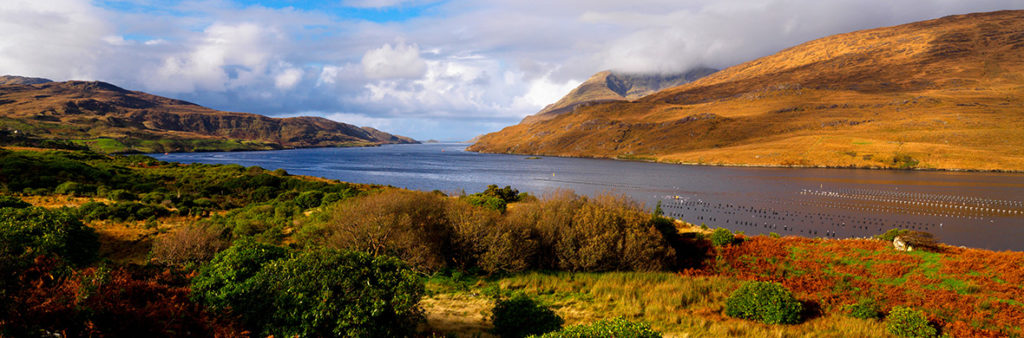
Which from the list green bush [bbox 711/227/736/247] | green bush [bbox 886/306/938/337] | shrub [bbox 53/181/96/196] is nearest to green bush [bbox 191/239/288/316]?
green bush [bbox 886/306/938/337]

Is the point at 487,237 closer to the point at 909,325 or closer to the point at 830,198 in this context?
the point at 909,325

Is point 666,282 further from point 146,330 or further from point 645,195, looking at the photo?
point 645,195

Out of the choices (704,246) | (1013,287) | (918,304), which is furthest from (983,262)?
(704,246)

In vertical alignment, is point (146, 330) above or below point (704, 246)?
above

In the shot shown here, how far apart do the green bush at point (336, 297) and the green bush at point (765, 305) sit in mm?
9409

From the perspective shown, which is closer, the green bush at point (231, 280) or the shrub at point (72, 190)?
the green bush at point (231, 280)

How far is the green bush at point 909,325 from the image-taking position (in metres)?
10.8

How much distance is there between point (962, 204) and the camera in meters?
54.2

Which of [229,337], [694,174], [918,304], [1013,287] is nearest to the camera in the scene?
[229,337]

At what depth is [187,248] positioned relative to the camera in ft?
49.0

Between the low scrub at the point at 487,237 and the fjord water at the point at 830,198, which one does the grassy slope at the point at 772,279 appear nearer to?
the low scrub at the point at 487,237

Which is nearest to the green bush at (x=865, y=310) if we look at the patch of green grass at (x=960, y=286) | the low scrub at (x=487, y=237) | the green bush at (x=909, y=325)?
the green bush at (x=909, y=325)

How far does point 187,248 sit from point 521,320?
12.8 meters

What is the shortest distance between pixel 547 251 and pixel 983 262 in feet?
61.9
